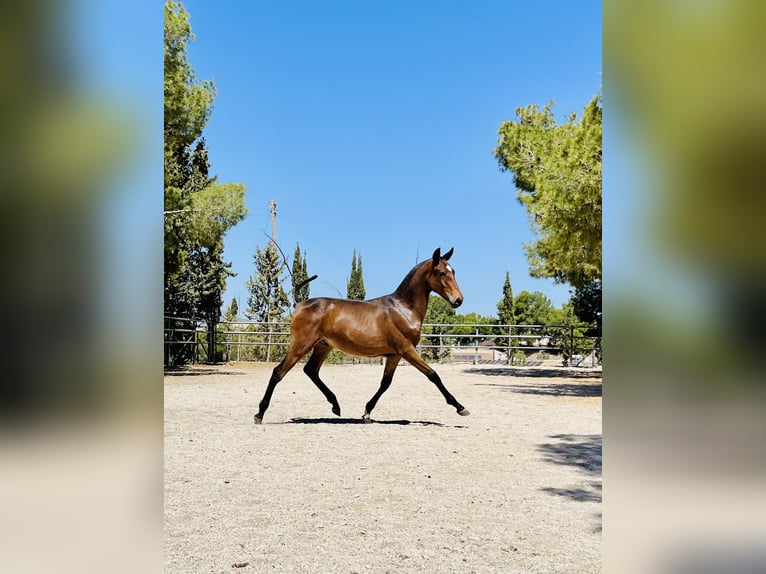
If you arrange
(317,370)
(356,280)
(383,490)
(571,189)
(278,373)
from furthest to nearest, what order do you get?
(356,280), (571,189), (317,370), (278,373), (383,490)

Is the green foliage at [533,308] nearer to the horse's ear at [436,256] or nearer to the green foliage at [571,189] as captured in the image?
the green foliage at [571,189]

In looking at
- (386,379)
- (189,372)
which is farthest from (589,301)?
(386,379)

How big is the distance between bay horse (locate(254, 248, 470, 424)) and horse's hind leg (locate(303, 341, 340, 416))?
1.28 ft

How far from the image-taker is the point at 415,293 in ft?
24.8

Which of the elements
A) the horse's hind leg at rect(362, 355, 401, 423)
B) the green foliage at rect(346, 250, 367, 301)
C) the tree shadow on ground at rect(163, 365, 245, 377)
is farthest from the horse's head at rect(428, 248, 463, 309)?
the green foliage at rect(346, 250, 367, 301)

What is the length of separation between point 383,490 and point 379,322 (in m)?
3.40

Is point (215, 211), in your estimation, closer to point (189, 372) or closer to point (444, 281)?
point (189, 372)

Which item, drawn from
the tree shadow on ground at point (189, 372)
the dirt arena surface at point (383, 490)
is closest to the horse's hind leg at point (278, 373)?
the dirt arena surface at point (383, 490)

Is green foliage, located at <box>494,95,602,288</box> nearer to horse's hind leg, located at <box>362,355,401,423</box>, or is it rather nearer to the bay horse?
the bay horse

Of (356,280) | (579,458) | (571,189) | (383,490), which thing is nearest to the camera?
(383,490)

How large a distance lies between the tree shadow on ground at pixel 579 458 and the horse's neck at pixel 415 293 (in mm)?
2141

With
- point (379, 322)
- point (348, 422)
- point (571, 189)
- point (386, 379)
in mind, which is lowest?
point (348, 422)

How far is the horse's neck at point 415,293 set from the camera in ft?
24.7

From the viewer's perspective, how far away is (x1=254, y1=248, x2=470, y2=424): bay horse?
7324 mm
